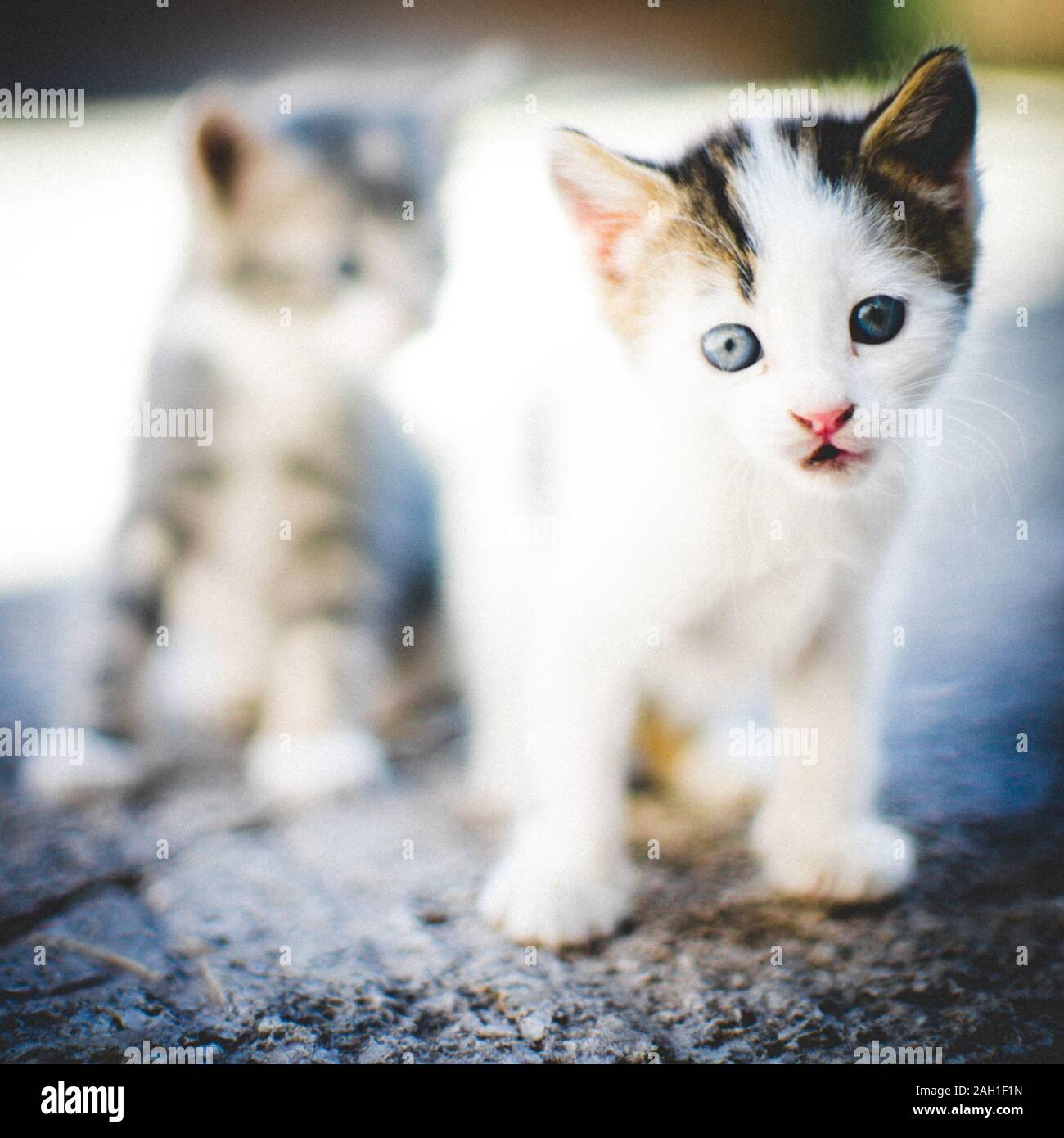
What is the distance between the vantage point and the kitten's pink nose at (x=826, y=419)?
768 mm

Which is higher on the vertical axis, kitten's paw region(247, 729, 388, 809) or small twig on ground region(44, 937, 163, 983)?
kitten's paw region(247, 729, 388, 809)

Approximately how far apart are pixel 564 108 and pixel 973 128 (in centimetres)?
49

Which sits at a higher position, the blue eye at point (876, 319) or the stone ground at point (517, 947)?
the blue eye at point (876, 319)

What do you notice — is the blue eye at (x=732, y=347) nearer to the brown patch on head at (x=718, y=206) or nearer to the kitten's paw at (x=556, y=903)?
the brown patch on head at (x=718, y=206)

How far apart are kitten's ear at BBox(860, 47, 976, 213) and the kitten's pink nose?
0.23m

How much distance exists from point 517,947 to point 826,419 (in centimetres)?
55

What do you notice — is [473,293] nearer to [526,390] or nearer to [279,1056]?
[526,390]

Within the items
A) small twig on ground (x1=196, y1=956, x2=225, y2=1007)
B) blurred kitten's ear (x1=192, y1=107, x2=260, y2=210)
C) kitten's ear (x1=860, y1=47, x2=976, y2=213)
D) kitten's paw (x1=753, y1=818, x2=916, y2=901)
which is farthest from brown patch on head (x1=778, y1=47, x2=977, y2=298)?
small twig on ground (x1=196, y1=956, x2=225, y2=1007)

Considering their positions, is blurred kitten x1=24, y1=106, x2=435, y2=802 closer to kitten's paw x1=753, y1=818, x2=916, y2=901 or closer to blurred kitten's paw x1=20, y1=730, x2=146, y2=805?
blurred kitten's paw x1=20, y1=730, x2=146, y2=805

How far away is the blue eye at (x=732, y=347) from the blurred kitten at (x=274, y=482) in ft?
1.80

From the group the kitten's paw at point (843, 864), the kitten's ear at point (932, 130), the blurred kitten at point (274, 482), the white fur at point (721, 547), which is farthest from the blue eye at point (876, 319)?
the blurred kitten at point (274, 482)

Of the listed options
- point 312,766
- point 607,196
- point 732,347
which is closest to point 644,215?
point 607,196

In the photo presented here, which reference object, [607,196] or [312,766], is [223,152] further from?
[312,766]

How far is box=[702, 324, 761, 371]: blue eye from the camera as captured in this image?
2.64 feet
